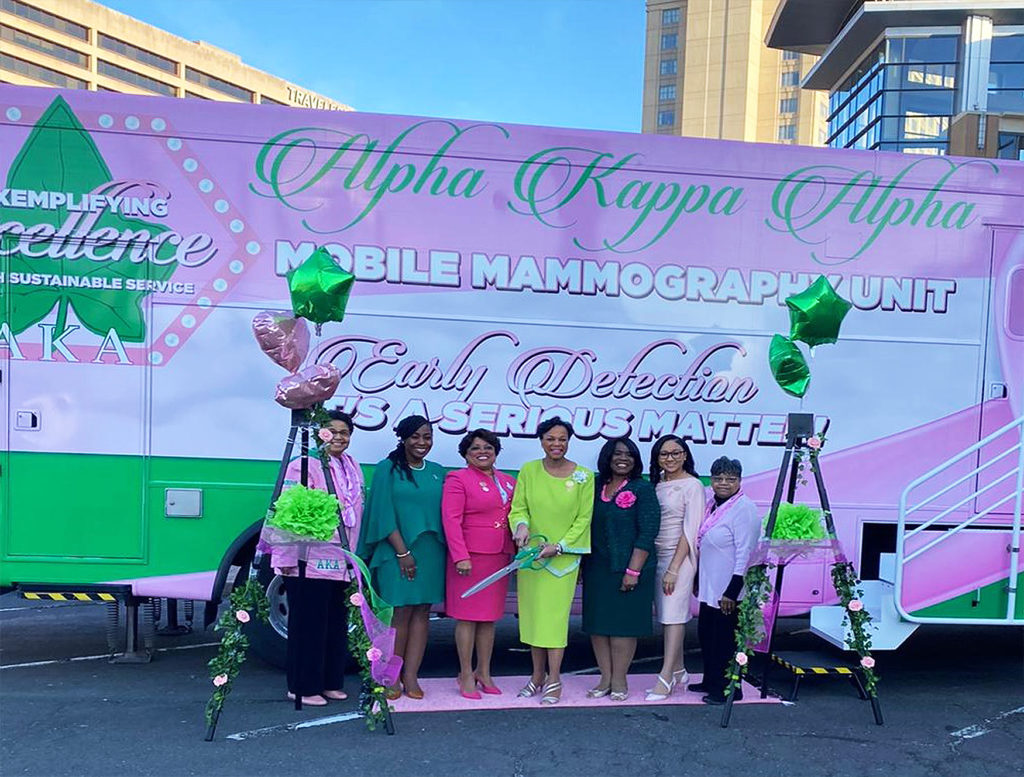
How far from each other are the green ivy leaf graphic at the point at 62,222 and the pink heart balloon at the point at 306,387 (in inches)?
52.1

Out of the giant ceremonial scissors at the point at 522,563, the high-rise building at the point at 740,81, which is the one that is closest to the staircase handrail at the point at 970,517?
the giant ceremonial scissors at the point at 522,563

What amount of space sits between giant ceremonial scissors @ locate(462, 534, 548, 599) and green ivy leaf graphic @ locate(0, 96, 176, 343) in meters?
2.43

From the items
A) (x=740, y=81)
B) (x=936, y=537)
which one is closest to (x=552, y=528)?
(x=936, y=537)

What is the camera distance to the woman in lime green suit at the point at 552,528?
4285mm

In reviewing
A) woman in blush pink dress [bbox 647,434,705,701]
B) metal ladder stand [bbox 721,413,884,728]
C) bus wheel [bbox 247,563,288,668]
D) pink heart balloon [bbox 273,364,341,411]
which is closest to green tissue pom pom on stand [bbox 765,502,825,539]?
metal ladder stand [bbox 721,413,884,728]

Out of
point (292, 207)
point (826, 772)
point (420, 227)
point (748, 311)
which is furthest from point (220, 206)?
point (826, 772)

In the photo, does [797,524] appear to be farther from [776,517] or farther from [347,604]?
[347,604]

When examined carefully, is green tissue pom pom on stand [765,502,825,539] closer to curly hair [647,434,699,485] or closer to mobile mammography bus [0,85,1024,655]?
curly hair [647,434,699,485]

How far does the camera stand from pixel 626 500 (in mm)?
4309

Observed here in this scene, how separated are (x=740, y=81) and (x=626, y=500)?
8231cm

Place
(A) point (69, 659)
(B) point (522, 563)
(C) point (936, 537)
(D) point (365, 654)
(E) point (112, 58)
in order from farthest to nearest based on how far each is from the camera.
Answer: (E) point (112, 58)
(A) point (69, 659)
(C) point (936, 537)
(B) point (522, 563)
(D) point (365, 654)

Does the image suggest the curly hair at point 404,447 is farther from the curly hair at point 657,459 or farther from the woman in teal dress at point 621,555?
the curly hair at point 657,459

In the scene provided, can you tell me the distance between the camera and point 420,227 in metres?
4.68

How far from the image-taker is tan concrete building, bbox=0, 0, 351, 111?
5688 centimetres
